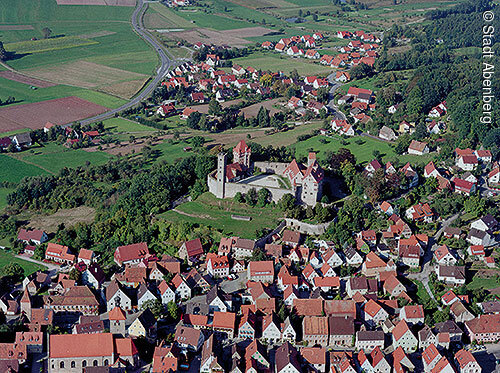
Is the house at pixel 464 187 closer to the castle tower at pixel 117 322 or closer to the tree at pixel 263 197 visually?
the tree at pixel 263 197

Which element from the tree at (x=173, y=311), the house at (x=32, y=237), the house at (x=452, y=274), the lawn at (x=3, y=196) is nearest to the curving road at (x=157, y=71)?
the lawn at (x=3, y=196)

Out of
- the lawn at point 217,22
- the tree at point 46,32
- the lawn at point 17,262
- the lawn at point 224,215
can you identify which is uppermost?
the lawn at point 217,22

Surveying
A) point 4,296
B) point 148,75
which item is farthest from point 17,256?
point 148,75

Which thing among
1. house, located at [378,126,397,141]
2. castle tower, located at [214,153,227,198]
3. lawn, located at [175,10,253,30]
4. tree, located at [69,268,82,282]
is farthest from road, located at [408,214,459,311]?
lawn, located at [175,10,253,30]

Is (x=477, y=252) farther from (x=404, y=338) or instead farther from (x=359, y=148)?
(x=359, y=148)

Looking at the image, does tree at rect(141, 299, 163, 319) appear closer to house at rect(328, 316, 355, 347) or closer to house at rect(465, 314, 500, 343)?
house at rect(328, 316, 355, 347)

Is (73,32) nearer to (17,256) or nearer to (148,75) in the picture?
(148,75)
